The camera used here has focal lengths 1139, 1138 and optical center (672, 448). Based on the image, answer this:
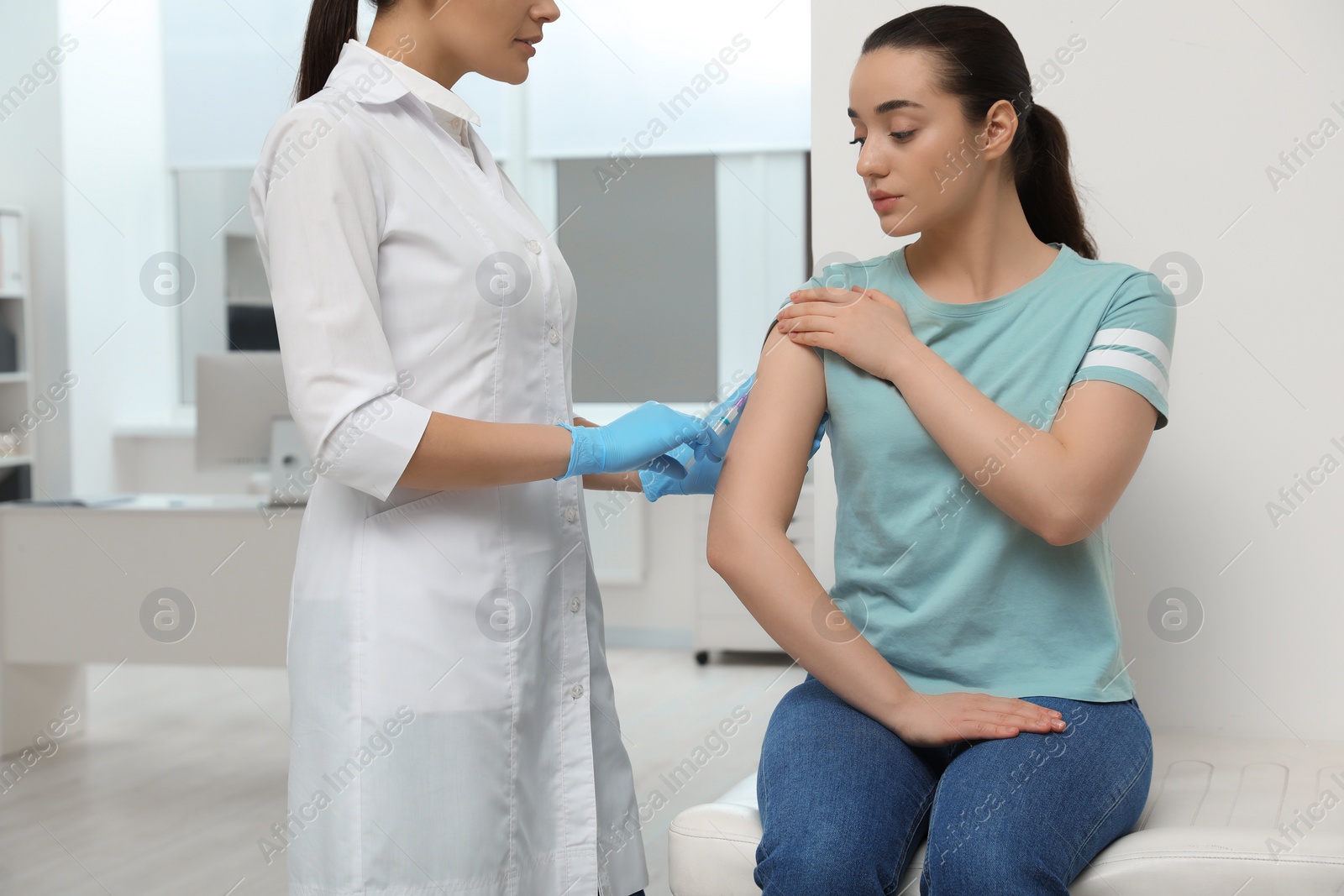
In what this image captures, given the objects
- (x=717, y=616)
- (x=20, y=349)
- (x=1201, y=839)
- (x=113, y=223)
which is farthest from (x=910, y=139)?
(x=113, y=223)

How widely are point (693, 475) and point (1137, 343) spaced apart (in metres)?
0.51

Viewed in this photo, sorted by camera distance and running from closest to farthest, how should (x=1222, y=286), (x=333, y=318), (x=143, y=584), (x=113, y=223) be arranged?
(x=333, y=318), (x=1222, y=286), (x=143, y=584), (x=113, y=223)

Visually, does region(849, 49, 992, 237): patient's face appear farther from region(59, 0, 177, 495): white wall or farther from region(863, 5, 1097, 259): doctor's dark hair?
region(59, 0, 177, 495): white wall

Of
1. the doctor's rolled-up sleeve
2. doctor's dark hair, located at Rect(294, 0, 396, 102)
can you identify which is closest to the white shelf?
Result: doctor's dark hair, located at Rect(294, 0, 396, 102)

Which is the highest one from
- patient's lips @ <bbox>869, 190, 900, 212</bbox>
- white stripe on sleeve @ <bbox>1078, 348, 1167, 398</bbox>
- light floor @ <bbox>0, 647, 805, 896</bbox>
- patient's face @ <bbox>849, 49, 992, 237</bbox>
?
patient's face @ <bbox>849, 49, 992, 237</bbox>

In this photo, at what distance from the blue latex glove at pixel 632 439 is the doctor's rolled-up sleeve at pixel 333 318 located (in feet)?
0.50

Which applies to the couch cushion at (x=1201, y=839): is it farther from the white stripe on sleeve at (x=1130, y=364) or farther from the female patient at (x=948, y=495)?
the white stripe on sleeve at (x=1130, y=364)

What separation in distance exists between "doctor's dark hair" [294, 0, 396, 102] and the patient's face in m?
0.54

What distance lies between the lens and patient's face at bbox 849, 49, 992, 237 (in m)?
1.20

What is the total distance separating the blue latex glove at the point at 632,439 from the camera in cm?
106

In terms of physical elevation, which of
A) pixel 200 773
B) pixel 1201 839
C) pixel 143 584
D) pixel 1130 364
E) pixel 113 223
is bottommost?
pixel 200 773

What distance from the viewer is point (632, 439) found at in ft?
3.70

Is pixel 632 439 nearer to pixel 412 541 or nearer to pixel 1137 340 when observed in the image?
pixel 412 541

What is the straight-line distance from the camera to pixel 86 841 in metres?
2.57
